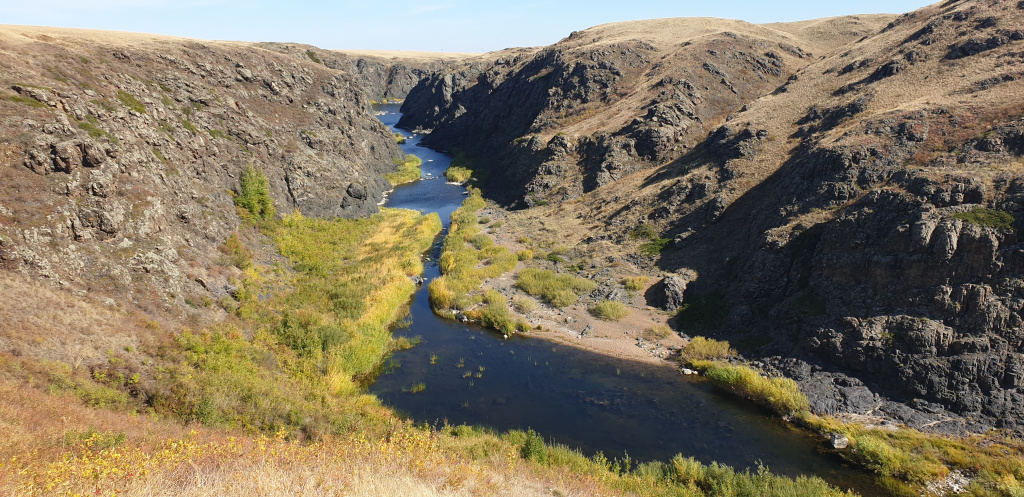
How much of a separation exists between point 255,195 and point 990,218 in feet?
186

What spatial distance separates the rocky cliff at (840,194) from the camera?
26.2 metres

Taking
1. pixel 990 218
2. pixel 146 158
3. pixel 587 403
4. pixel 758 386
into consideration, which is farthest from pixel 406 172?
pixel 990 218

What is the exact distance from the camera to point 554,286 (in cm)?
4228

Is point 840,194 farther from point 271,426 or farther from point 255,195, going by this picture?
point 255,195

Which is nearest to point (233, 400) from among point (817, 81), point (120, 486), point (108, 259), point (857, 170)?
point (120, 486)

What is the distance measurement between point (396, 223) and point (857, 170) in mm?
47697

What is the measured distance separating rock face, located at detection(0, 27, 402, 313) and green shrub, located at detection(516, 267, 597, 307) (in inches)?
935

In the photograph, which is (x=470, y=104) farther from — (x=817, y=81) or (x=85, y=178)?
(x=85, y=178)

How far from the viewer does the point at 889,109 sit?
4562cm

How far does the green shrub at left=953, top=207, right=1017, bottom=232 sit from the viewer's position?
89.0 feet

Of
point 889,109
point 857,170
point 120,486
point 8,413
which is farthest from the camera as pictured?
point 889,109

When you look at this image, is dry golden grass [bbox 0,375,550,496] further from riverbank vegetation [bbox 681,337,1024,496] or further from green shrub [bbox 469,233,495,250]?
green shrub [bbox 469,233,495,250]

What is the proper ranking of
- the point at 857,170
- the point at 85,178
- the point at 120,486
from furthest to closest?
1. the point at 857,170
2. the point at 85,178
3. the point at 120,486

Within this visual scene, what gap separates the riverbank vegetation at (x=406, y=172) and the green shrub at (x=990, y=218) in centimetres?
7440
